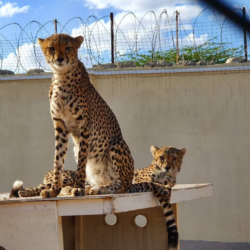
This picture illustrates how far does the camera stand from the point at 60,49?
3.68 m

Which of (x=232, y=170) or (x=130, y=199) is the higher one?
(x=130, y=199)

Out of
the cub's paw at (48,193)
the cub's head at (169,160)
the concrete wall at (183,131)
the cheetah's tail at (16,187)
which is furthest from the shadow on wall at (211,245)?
the cub's paw at (48,193)

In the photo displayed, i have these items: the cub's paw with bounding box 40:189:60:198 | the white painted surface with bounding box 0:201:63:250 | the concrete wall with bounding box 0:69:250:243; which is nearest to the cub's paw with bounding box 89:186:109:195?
the cub's paw with bounding box 40:189:60:198

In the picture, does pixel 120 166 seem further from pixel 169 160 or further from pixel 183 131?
pixel 183 131

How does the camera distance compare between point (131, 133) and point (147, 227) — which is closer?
point (147, 227)

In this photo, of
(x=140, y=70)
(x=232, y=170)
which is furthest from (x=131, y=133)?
(x=232, y=170)

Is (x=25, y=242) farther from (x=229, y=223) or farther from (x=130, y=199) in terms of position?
(x=229, y=223)

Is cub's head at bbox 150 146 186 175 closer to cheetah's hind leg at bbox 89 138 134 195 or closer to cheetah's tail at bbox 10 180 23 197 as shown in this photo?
cheetah's hind leg at bbox 89 138 134 195

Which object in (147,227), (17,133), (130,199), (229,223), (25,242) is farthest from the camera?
(17,133)

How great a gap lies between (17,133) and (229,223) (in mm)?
3689

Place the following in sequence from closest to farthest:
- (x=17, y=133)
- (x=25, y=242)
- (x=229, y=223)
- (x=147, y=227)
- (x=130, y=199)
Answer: (x=25, y=242) < (x=130, y=199) < (x=147, y=227) < (x=229, y=223) < (x=17, y=133)

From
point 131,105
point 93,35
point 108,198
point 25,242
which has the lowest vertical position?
point 25,242

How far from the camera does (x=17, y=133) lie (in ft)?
26.3

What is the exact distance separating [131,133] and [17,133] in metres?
1.89
